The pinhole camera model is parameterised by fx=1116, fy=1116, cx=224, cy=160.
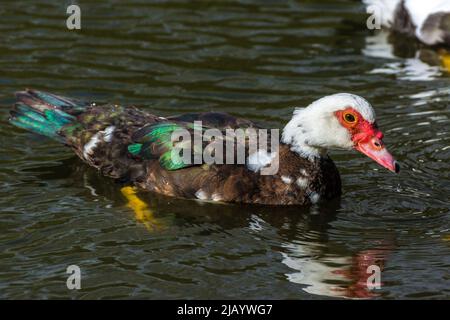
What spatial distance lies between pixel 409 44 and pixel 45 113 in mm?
5572

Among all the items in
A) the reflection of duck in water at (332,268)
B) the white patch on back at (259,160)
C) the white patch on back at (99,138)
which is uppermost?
the white patch on back at (99,138)

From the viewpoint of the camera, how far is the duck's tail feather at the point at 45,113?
33.2 ft

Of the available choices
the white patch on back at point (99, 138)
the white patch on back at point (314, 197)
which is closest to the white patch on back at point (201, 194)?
the white patch on back at point (314, 197)

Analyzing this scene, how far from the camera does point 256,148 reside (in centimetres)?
923

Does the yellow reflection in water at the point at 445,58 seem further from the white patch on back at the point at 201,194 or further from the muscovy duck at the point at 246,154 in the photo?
the white patch on back at the point at 201,194

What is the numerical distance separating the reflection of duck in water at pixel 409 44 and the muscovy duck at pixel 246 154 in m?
3.66

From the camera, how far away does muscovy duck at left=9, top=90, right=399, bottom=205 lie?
9.07 metres

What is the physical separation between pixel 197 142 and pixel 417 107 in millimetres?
3243

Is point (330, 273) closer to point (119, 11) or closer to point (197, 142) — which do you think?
point (197, 142)

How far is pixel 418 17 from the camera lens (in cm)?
1390

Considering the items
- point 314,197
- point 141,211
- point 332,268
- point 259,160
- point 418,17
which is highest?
point 418,17

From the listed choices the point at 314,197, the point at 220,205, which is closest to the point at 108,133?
the point at 220,205

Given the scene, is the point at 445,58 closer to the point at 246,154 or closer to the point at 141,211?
the point at 246,154

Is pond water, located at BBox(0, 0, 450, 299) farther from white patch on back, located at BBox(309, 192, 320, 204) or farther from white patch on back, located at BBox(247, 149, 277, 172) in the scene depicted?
white patch on back, located at BBox(247, 149, 277, 172)
